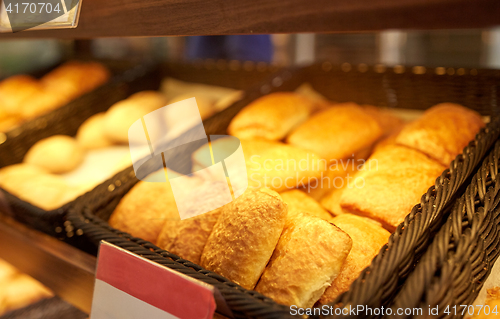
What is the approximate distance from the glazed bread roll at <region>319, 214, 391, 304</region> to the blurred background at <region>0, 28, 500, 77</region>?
2.90 ft

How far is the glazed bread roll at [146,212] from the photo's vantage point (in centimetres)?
106

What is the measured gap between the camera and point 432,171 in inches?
39.0

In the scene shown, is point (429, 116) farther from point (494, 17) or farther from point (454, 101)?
point (494, 17)

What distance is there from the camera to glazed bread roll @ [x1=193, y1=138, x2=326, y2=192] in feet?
2.81

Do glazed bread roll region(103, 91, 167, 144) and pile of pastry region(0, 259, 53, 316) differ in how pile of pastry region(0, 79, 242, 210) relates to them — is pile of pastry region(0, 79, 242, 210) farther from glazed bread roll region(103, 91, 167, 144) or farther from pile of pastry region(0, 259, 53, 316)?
pile of pastry region(0, 259, 53, 316)

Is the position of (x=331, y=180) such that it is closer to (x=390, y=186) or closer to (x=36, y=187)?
(x=390, y=186)

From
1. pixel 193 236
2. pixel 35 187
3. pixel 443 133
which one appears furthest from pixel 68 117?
pixel 443 133

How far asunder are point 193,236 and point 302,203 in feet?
1.02

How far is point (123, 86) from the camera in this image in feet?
7.05

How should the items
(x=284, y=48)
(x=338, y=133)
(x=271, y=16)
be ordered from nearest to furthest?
(x=271, y=16) < (x=338, y=133) < (x=284, y=48)

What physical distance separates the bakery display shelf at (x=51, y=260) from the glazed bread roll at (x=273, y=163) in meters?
0.51

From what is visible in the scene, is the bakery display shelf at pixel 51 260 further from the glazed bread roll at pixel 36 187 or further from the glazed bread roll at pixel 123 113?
the glazed bread roll at pixel 123 113

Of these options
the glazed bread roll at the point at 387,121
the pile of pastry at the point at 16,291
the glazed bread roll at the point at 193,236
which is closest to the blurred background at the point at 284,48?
the glazed bread roll at the point at 387,121

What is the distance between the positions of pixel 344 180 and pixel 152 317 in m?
0.63
